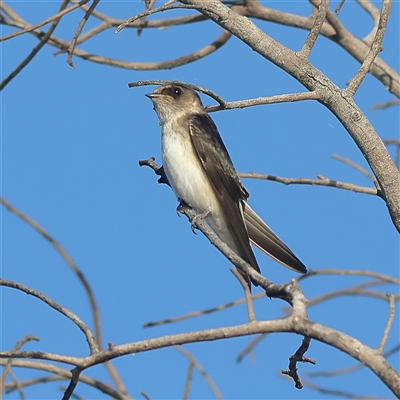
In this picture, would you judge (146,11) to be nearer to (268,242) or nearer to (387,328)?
(387,328)

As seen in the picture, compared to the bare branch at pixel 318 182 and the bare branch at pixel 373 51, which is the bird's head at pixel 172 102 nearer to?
the bare branch at pixel 318 182

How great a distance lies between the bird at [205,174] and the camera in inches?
196

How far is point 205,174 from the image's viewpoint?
5203 mm

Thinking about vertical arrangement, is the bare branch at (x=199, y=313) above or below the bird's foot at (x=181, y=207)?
below

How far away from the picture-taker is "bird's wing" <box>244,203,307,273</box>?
177 inches

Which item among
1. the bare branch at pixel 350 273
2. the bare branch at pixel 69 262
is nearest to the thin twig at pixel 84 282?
the bare branch at pixel 69 262

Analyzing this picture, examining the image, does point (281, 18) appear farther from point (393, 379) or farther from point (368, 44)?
point (393, 379)

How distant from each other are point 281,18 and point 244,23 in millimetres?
1926

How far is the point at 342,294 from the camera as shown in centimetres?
469

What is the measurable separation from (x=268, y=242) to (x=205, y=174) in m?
0.71

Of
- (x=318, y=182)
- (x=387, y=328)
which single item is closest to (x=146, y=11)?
(x=318, y=182)

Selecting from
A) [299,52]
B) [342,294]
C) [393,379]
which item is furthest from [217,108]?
[342,294]

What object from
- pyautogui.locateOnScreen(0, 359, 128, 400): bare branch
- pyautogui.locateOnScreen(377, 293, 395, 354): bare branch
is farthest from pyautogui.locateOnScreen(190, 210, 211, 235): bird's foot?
pyautogui.locateOnScreen(377, 293, 395, 354): bare branch

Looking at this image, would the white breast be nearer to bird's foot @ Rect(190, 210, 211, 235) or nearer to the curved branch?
bird's foot @ Rect(190, 210, 211, 235)
